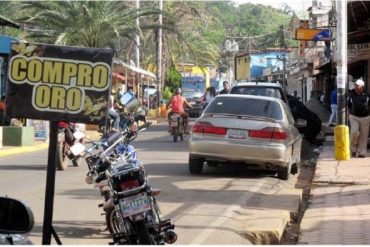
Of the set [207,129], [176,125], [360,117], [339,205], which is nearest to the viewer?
[339,205]

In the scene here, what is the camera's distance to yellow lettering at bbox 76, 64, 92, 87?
479 centimetres

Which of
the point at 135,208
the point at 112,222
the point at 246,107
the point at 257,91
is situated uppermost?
the point at 257,91

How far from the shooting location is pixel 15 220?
3.27m

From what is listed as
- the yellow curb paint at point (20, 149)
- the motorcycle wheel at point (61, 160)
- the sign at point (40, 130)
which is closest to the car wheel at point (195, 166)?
the motorcycle wheel at point (61, 160)

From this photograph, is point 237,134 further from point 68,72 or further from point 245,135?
point 68,72

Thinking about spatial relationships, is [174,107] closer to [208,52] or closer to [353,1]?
[353,1]

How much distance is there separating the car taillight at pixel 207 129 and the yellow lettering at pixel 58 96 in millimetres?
7123

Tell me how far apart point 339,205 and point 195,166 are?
366 cm

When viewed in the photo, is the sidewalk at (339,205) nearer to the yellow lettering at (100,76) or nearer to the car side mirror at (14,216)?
the yellow lettering at (100,76)

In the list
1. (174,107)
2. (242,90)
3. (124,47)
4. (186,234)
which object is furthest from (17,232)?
(124,47)

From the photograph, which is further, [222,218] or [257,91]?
[257,91]

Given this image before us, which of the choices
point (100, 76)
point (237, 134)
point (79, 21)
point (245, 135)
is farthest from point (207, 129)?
point (79, 21)

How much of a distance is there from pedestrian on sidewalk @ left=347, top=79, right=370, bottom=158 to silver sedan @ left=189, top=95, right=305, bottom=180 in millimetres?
3332

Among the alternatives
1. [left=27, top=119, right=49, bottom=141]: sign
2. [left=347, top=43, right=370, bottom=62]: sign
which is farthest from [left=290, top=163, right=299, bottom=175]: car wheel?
[left=27, top=119, right=49, bottom=141]: sign
